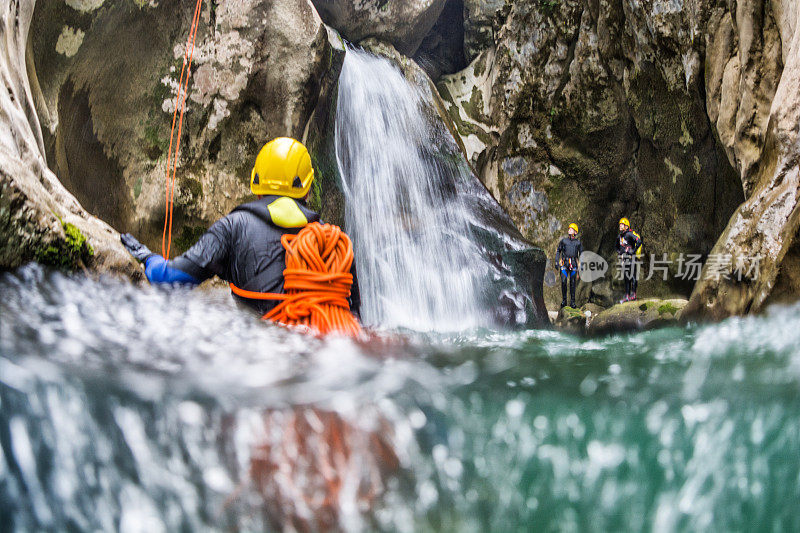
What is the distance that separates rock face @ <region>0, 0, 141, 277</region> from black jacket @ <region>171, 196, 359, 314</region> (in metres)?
0.38

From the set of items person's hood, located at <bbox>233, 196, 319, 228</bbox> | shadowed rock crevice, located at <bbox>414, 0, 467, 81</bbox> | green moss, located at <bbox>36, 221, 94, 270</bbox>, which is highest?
shadowed rock crevice, located at <bbox>414, 0, 467, 81</bbox>

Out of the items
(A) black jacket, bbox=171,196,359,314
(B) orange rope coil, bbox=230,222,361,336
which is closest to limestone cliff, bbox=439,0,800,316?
(B) orange rope coil, bbox=230,222,361,336

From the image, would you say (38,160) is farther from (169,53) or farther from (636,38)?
(636,38)

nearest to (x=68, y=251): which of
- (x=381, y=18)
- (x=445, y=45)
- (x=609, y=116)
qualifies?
(x=381, y=18)

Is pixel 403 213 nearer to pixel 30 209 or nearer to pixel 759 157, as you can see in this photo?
pixel 759 157

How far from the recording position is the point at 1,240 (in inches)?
82.2

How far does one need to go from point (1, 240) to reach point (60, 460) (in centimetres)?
107

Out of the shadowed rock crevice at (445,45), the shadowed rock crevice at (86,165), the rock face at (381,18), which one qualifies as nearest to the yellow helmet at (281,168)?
the shadowed rock crevice at (86,165)

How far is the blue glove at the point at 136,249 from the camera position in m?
2.95

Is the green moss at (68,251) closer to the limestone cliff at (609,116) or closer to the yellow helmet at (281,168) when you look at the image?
the yellow helmet at (281,168)

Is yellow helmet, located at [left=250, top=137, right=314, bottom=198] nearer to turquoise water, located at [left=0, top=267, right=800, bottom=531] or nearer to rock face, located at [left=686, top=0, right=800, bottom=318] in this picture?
turquoise water, located at [left=0, top=267, right=800, bottom=531]

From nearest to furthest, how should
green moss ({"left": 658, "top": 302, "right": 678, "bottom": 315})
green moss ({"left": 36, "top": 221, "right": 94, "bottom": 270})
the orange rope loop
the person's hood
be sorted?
1. green moss ({"left": 36, "top": 221, "right": 94, "bottom": 270})
2. the person's hood
3. the orange rope loop
4. green moss ({"left": 658, "top": 302, "right": 678, "bottom": 315})

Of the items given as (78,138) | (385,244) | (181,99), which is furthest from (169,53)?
(385,244)

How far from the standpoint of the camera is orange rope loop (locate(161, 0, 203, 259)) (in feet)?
18.0
